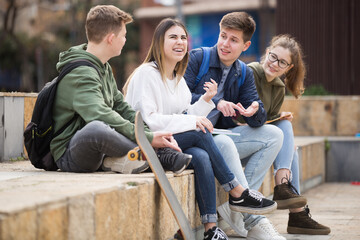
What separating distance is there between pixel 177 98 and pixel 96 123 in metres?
0.85

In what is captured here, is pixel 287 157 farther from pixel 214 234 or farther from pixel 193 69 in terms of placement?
pixel 214 234

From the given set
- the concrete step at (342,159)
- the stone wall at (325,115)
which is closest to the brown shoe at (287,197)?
the concrete step at (342,159)

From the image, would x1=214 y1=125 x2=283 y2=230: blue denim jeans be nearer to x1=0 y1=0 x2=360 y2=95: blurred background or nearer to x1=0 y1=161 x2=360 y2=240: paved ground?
x1=0 y1=161 x2=360 y2=240: paved ground

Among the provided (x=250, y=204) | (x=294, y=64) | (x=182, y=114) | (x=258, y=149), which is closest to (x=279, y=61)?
(x=294, y=64)

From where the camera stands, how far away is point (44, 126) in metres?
4.05

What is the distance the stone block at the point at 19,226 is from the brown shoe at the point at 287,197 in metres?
2.86

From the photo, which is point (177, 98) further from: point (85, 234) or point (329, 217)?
point (329, 217)

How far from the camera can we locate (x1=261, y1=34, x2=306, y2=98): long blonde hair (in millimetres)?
5574

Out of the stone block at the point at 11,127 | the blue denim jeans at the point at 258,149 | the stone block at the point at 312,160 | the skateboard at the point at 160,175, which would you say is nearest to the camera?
the skateboard at the point at 160,175

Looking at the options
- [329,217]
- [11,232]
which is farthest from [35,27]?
[11,232]

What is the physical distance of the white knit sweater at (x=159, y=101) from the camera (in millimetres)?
4238

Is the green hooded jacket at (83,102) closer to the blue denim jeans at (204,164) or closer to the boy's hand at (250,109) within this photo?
the blue denim jeans at (204,164)

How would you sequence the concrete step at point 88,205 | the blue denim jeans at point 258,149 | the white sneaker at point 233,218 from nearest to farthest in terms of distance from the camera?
the concrete step at point 88,205 → the white sneaker at point 233,218 → the blue denim jeans at point 258,149

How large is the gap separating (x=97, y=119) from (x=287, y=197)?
190 centimetres
